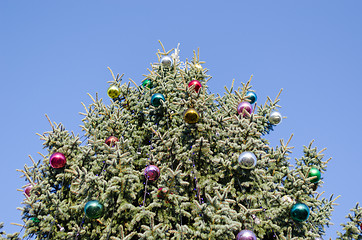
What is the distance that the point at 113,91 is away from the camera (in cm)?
1155

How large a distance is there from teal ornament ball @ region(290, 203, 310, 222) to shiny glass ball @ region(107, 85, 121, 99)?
6.94 meters

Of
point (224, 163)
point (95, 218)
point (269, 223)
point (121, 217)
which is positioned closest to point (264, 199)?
point (269, 223)

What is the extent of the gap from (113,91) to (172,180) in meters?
4.71

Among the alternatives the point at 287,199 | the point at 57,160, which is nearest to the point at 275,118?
the point at 287,199

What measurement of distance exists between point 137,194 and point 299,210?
174 inches

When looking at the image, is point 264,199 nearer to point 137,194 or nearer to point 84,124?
point 137,194

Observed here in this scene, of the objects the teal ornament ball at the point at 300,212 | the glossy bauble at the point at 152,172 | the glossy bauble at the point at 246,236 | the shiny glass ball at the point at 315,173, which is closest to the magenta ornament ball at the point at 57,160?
the glossy bauble at the point at 152,172

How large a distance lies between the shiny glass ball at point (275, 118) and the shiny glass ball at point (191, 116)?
11.1 feet

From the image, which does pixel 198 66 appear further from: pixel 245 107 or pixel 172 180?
pixel 172 180

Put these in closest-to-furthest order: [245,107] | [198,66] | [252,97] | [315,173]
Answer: [315,173] → [245,107] → [198,66] → [252,97]

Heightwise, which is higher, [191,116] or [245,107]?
[245,107]

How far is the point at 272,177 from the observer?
9414 mm

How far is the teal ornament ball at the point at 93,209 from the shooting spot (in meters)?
7.93

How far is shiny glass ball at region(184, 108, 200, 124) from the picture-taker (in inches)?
360
